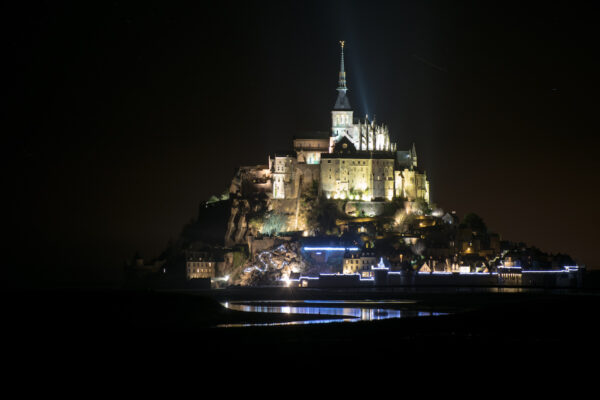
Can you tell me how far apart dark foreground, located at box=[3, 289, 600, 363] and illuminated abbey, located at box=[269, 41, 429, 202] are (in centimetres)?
5205

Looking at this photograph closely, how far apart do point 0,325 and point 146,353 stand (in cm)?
813

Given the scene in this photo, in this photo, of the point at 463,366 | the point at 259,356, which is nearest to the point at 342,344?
the point at 259,356

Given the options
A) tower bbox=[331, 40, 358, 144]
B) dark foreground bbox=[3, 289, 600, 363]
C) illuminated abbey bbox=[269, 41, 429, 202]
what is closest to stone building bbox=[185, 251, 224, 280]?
illuminated abbey bbox=[269, 41, 429, 202]

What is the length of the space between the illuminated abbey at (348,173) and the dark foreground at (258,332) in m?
52.0

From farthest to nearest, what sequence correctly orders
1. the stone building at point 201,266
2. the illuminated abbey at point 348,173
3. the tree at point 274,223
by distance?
the illuminated abbey at point 348,173
the tree at point 274,223
the stone building at point 201,266

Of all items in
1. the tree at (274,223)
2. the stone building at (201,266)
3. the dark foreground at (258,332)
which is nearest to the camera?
the dark foreground at (258,332)

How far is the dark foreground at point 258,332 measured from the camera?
76.8ft

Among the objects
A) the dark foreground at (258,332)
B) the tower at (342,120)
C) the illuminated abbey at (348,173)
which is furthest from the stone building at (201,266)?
the dark foreground at (258,332)

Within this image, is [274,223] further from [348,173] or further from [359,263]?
[359,263]

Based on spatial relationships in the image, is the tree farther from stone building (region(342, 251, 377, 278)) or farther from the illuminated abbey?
stone building (region(342, 251, 377, 278))

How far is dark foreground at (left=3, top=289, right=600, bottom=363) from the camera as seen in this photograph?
922 inches

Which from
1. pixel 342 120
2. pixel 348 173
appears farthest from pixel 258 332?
pixel 342 120

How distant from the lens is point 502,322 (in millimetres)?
32438

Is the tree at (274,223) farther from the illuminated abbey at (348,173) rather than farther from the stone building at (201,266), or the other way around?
the stone building at (201,266)
